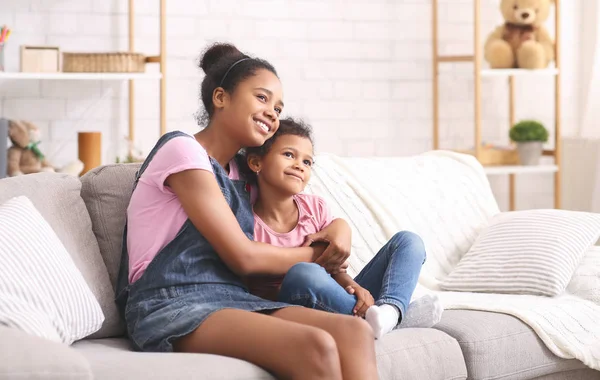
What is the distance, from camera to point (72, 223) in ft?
7.26

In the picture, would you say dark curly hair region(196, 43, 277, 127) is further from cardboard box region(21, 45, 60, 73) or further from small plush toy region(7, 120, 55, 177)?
cardboard box region(21, 45, 60, 73)

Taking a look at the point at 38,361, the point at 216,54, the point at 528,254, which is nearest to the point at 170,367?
the point at 38,361

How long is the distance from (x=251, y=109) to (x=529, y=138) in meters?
2.56

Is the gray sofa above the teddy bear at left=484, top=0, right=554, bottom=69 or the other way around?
the other way around

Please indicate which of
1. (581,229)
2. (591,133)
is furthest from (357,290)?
(591,133)

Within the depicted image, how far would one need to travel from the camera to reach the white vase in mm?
4453

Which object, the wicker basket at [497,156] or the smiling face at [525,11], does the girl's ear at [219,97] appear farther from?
the smiling face at [525,11]

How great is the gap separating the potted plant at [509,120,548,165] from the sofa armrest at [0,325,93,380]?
11.0ft

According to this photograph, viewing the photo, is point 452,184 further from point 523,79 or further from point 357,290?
point 523,79

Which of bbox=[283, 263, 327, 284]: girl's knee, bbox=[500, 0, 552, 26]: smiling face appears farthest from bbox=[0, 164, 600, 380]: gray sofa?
bbox=[500, 0, 552, 26]: smiling face

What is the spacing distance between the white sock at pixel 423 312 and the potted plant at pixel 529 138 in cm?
242

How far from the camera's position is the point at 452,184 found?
126 inches

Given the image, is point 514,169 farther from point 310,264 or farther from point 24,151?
point 310,264

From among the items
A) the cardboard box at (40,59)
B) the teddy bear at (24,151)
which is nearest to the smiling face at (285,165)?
the teddy bear at (24,151)
